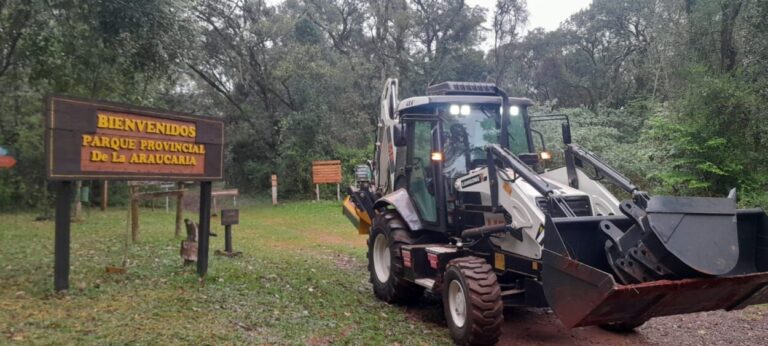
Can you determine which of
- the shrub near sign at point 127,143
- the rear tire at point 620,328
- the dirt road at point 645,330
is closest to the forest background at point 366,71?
the shrub near sign at point 127,143

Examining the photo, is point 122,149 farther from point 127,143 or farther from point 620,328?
point 620,328

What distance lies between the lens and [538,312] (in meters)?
7.39

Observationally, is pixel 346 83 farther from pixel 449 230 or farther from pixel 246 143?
pixel 449 230

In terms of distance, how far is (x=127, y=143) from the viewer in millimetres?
6938

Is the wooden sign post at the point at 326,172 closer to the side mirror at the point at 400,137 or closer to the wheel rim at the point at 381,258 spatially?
the wheel rim at the point at 381,258

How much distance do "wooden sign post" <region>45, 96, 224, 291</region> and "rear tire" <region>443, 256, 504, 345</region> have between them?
12.5 ft

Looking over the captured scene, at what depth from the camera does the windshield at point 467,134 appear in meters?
7.00

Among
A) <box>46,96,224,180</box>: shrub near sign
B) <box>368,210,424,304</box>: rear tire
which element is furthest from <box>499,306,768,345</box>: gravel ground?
<box>46,96,224,180</box>: shrub near sign

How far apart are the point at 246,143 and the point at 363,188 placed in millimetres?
21467

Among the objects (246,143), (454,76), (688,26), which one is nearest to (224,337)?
(688,26)

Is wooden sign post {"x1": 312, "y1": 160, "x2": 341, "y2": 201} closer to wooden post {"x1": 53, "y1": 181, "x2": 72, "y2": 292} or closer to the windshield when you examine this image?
the windshield

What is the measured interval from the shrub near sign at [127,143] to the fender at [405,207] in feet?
8.23

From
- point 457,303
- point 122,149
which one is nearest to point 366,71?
point 122,149

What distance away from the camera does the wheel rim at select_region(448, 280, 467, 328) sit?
5836 millimetres
